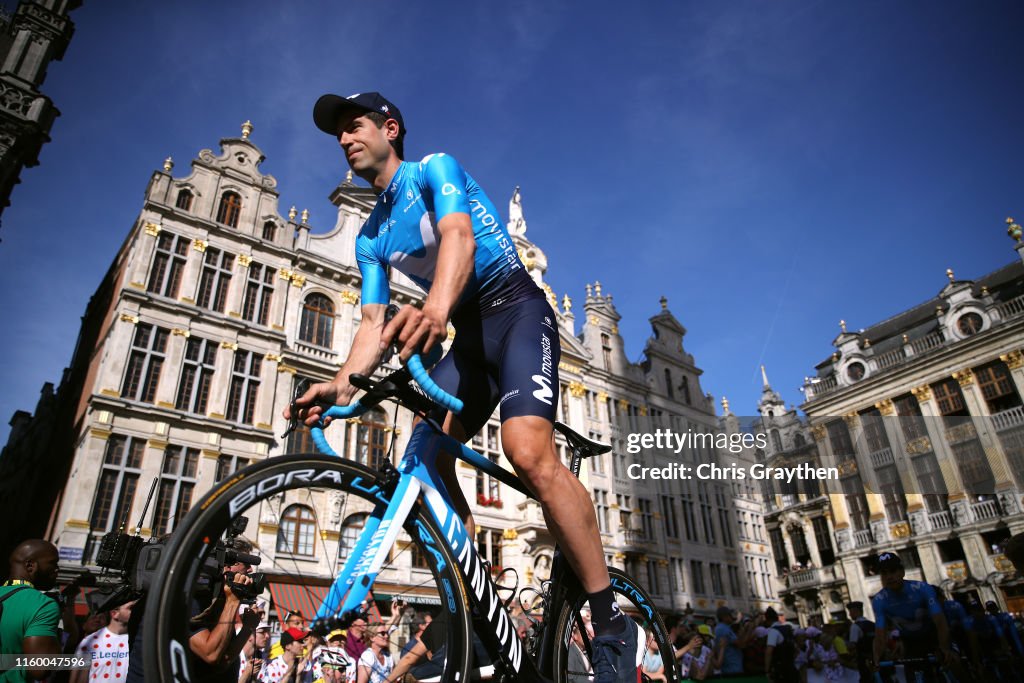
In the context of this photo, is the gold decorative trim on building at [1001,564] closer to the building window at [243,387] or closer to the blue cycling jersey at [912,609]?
the blue cycling jersey at [912,609]

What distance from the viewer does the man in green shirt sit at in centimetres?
354

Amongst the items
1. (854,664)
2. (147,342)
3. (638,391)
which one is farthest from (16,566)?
(638,391)

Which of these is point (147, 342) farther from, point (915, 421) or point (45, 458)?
point (915, 421)

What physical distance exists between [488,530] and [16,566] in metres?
20.3

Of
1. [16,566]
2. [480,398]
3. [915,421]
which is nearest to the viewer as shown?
[480,398]

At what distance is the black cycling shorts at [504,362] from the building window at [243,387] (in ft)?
61.4

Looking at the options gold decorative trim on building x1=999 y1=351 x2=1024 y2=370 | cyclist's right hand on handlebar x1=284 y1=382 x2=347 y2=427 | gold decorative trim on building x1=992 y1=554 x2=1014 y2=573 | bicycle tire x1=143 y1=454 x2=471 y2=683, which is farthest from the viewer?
gold decorative trim on building x1=999 y1=351 x2=1024 y2=370

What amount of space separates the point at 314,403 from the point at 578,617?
5.67 feet

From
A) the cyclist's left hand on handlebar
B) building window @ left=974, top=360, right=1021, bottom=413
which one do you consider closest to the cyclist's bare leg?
the cyclist's left hand on handlebar

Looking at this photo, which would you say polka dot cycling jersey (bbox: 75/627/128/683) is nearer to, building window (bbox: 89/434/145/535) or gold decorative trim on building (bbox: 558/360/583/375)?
building window (bbox: 89/434/145/535)

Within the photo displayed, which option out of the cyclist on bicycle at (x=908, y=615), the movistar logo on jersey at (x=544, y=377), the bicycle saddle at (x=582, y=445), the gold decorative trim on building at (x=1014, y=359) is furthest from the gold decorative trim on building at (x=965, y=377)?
the movistar logo on jersey at (x=544, y=377)

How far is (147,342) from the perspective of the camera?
1856cm

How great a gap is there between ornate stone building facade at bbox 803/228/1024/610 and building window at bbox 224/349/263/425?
31133 mm

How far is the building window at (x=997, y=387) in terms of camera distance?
95.0 ft
